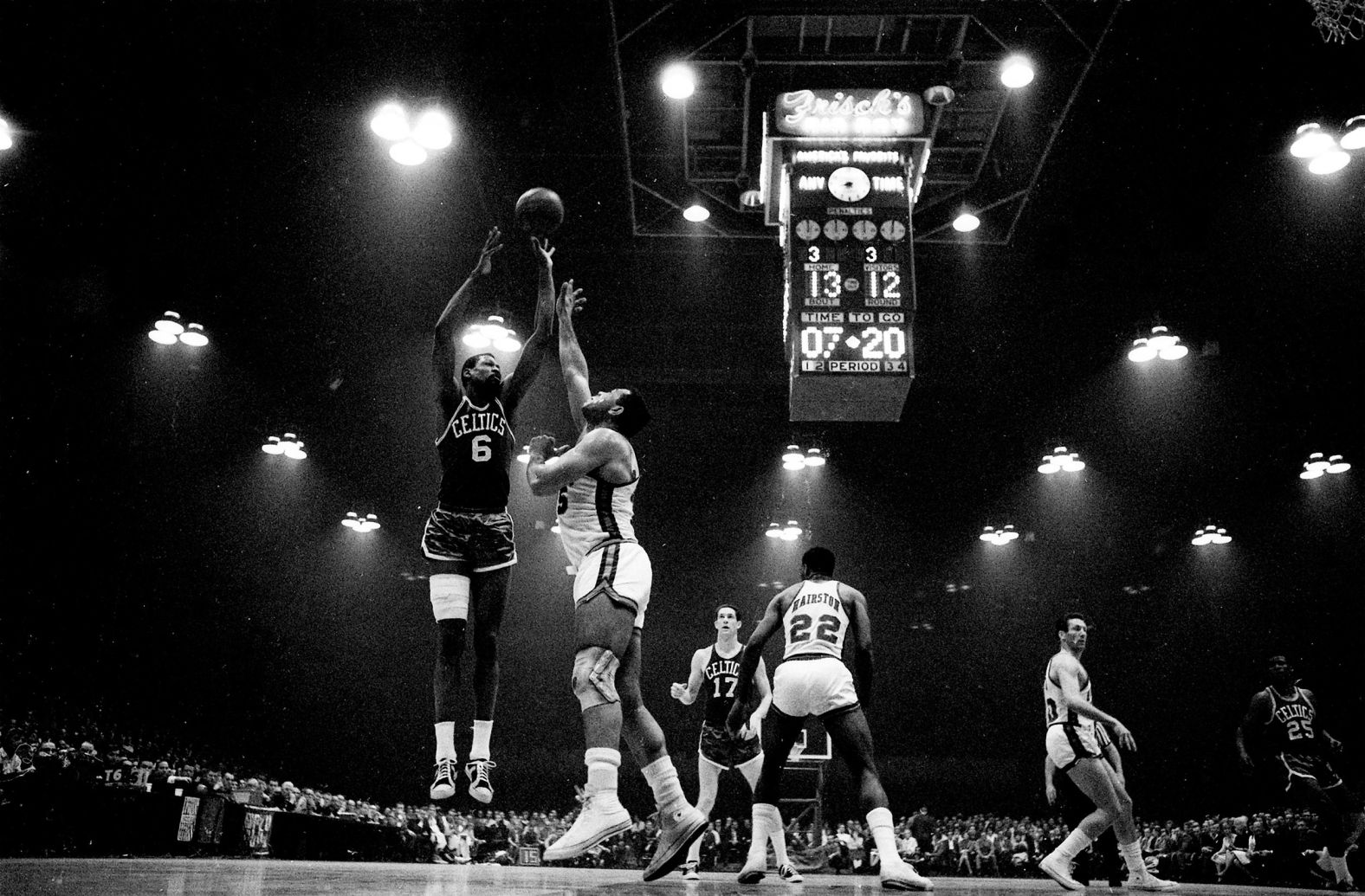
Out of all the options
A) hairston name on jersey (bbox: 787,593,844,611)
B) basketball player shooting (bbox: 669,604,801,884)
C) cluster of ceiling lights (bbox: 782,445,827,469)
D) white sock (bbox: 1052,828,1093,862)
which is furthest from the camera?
cluster of ceiling lights (bbox: 782,445,827,469)

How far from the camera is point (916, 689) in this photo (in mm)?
25281

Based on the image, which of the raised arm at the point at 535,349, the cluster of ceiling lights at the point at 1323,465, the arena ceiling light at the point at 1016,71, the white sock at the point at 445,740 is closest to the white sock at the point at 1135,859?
the white sock at the point at 445,740

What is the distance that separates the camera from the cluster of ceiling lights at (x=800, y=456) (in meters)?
20.0

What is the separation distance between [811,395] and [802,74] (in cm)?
298

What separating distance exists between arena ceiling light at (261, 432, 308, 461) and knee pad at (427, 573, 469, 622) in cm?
1522

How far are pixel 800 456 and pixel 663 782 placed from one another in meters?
15.5

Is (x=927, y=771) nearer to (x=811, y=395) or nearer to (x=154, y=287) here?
(x=811, y=395)

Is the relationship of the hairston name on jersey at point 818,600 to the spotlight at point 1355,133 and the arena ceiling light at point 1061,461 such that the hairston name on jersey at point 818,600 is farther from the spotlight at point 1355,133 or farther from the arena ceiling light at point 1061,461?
the arena ceiling light at point 1061,461

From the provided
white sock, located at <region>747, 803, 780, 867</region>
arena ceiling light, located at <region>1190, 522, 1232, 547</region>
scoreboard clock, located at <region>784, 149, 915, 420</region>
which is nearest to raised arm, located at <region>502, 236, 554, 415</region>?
white sock, located at <region>747, 803, 780, 867</region>

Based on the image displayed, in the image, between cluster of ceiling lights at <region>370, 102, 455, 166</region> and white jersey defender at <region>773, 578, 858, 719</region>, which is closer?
white jersey defender at <region>773, 578, 858, 719</region>

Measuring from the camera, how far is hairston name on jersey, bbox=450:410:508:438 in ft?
17.9

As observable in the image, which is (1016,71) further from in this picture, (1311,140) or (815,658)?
(815,658)

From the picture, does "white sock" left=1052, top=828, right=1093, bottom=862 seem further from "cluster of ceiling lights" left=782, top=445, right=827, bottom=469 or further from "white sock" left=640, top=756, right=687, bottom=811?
"cluster of ceiling lights" left=782, top=445, right=827, bottom=469

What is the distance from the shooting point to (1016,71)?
8844 mm
